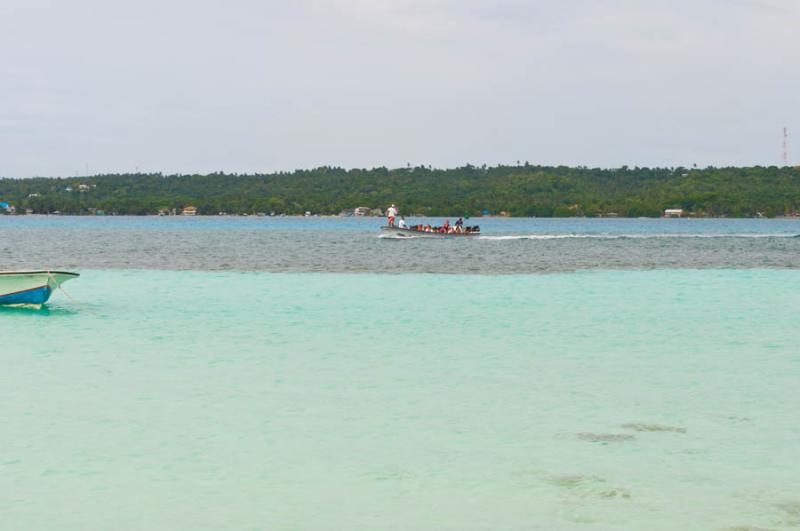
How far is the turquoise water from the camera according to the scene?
865cm

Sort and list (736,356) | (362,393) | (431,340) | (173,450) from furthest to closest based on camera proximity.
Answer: (431,340), (736,356), (362,393), (173,450)

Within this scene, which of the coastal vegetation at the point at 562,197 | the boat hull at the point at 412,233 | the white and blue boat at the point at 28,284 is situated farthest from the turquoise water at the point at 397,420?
the coastal vegetation at the point at 562,197

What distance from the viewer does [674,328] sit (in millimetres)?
21531

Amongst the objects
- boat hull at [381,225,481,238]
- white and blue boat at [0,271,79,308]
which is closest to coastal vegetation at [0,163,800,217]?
boat hull at [381,225,481,238]

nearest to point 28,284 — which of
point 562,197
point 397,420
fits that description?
point 397,420

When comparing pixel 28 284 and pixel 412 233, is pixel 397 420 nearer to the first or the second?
pixel 28 284

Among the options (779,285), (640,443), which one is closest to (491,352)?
(640,443)

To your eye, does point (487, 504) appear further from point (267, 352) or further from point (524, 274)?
point (524, 274)

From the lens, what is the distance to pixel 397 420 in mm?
12000

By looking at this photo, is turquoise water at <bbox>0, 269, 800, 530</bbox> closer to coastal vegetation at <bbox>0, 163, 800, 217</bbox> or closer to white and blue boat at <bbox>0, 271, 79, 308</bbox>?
white and blue boat at <bbox>0, 271, 79, 308</bbox>

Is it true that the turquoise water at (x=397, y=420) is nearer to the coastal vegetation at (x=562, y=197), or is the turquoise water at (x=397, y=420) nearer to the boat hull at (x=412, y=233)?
the boat hull at (x=412, y=233)

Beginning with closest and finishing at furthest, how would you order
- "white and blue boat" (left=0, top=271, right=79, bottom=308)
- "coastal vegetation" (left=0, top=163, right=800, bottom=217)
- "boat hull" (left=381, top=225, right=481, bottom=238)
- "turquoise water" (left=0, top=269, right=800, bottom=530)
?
"turquoise water" (left=0, top=269, right=800, bottom=530)
"white and blue boat" (left=0, top=271, right=79, bottom=308)
"boat hull" (left=381, top=225, right=481, bottom=238)
"coastal vegetation" (left=0, top=163, right=800, bottom=217)

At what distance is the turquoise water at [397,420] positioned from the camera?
865cm

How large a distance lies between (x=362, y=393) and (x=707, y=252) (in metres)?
50.8
